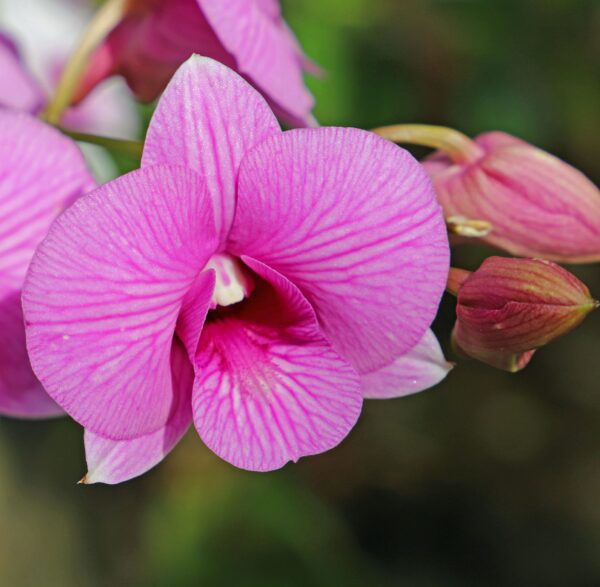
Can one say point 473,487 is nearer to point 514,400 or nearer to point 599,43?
point 514,400

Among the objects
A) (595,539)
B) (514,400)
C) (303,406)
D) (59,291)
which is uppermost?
(59,291)

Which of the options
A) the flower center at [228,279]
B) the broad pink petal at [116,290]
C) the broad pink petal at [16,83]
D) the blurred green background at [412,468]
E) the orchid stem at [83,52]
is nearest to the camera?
the broad pink petal at [116,290]

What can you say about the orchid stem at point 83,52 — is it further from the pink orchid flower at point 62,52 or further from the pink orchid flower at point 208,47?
the pink orchid flower at point 62,52

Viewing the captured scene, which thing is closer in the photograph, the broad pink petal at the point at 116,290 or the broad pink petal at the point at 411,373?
the broad pink petal at the point at 116,290

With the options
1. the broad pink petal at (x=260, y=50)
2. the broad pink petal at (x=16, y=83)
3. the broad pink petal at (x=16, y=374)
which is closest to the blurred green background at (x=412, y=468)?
the broad pink petal at (x=16, y=83)

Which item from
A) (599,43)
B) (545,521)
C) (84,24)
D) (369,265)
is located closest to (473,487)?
(545,521)

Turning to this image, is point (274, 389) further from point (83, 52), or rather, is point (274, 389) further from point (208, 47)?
point (83, 52)
